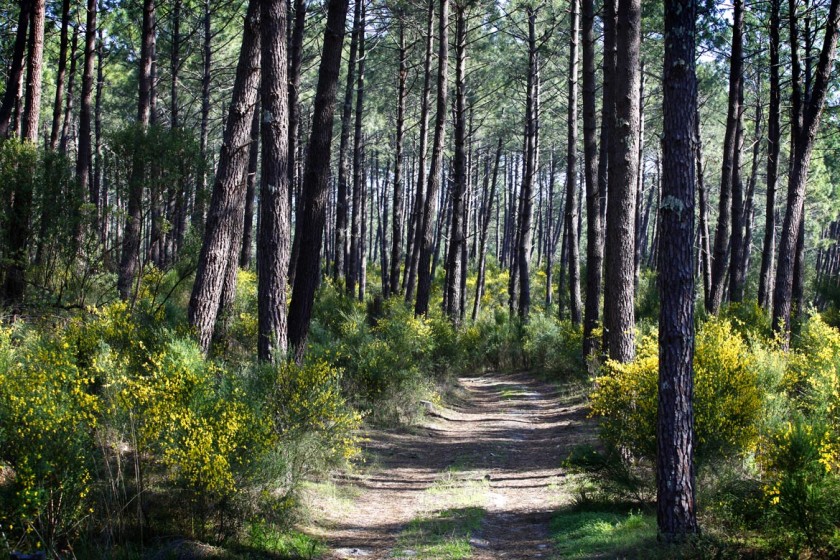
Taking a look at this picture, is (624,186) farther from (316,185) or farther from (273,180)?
(273,180)

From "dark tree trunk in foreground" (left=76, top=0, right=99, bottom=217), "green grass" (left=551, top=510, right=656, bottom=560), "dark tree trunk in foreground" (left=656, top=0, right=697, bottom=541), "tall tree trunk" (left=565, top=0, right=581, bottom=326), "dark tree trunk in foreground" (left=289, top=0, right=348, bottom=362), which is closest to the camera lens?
"dark tree trunk in foreground" (left=656, top=0, right=697, bottom=541)

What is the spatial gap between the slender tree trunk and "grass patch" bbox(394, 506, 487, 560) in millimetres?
3038

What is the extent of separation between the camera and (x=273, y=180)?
9.15 m

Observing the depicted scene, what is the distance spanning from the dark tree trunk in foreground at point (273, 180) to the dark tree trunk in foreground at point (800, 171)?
30.1 ft

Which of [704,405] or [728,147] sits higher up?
[728,147]

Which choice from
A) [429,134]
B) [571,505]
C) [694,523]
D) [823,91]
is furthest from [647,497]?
[429,134]

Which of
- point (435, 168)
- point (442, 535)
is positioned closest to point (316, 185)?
point (442, 535)

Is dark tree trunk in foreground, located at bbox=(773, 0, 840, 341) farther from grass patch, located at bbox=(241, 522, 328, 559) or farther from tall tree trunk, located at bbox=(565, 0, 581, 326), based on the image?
grass patch, located at bbox=(241, 522, 328, 559)

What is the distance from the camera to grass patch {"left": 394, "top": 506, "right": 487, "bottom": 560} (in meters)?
6.03

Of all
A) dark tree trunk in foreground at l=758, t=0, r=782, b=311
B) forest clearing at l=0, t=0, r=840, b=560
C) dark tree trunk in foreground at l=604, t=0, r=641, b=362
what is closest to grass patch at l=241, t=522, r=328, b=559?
forest clearing at l=0, t=0, r=840, b=560

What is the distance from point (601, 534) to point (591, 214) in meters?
8.91

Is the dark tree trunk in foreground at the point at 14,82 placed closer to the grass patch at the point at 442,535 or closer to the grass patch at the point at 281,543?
the grass patch at the point at 281,543

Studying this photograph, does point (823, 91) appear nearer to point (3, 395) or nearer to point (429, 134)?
point (3, 395)

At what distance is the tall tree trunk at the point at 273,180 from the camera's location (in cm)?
894
